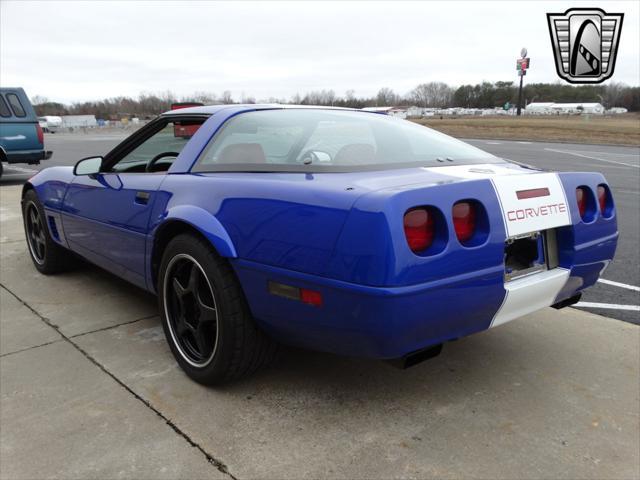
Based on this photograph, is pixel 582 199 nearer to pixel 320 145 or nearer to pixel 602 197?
pixel 602 197

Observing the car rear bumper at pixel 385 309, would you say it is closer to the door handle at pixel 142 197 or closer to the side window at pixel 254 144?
the side window at pixel 254 144

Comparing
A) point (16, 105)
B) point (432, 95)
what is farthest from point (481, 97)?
point (16, 105)

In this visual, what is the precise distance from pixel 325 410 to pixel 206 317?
2.23 feet

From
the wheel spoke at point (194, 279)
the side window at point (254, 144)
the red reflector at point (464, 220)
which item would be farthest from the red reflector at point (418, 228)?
the wheel spoke at point (194, 279)

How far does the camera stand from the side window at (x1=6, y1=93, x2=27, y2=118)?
1123cm

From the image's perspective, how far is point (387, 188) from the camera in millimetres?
1961

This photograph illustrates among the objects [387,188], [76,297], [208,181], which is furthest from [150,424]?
[76,297]

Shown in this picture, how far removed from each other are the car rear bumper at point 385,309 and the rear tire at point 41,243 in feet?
8.67

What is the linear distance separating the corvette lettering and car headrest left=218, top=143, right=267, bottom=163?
3.54 feet

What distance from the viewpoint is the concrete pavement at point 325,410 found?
203cm

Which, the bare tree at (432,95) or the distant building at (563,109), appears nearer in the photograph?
the distant building at (563,109)

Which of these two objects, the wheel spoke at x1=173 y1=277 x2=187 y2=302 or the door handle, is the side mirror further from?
the wheel spoke at x1=173 y1=277 x2=187 y2=302

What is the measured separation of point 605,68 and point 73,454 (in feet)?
56.5

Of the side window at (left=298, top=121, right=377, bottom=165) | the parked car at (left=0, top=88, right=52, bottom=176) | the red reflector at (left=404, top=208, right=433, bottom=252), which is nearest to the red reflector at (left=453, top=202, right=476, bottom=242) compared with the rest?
the red reflector at (left=404, top=208, right=433, bottom=252)
